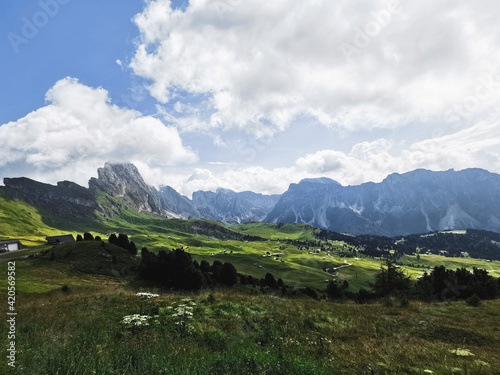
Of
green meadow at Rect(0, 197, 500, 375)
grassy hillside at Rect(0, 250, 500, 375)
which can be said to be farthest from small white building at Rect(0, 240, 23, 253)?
grassy hillside at Rect(0, 250, 500, 375)

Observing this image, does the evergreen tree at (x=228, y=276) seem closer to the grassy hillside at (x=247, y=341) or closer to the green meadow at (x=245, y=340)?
the green meadow at (x=245, y=340)

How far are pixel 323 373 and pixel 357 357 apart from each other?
2850mm

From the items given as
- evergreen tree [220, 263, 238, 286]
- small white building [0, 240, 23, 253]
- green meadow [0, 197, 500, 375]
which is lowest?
evergreen tree [220, 263, 238, 286]

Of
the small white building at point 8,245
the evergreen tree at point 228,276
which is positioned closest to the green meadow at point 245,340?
the evergreen tree at point 228,276

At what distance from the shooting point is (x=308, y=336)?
1262 cm

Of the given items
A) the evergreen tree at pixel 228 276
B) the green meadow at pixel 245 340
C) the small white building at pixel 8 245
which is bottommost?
the evergreen tree at pixel 228 276

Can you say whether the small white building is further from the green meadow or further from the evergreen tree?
the green meadow

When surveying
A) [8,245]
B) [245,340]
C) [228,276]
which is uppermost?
[245,340]

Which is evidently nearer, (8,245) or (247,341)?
(247,341)

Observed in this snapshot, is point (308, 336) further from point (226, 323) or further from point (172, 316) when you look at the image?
point (172, 316)

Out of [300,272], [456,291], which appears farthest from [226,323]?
[300,272]

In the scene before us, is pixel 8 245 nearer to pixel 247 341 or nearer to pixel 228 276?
pixel 228 276

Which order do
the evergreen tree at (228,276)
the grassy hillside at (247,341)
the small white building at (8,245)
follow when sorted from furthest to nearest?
1. the small white building at (8,245)
2. the evergreen tree at (228,276)
3. the grassy hillside at (247,341)

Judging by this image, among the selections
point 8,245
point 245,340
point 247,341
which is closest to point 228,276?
point 245,340
